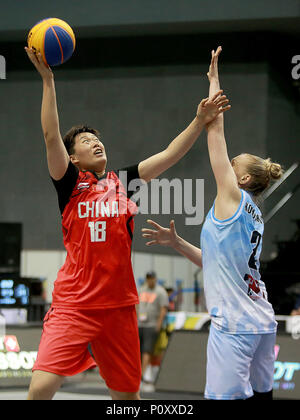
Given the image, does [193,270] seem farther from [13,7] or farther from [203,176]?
[13,7]

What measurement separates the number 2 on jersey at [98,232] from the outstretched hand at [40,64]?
895mm

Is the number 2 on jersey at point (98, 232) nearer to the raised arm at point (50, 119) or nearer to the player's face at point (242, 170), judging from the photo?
the raised arm at point (50, 119)

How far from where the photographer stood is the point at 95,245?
371 cm

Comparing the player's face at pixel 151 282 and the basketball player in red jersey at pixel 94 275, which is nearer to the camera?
the basketball player in red jersey at pixel 94 275

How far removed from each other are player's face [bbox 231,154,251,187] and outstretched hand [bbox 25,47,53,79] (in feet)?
3.88

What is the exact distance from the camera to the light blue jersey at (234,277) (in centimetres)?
327

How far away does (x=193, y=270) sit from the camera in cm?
1336

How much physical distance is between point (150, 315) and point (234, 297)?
279 inches

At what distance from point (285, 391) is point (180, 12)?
790 centimetres

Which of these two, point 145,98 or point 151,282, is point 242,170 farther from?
point 145,98

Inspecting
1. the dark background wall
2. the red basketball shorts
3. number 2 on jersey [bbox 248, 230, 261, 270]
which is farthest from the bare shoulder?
the dark background wall

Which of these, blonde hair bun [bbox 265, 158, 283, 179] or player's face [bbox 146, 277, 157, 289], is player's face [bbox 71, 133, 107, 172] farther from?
player's face [bbox 146, 277, 157, 289]

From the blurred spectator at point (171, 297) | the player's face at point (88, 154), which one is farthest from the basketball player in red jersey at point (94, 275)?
the blurred spectator at point (171, 297)

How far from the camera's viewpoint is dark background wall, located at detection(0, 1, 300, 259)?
42.7ft
